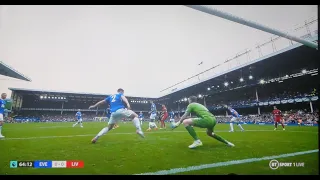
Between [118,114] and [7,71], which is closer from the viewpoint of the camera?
[7,71]

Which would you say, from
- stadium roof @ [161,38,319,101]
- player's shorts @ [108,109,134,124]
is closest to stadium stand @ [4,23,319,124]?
stadium roof @ [161,38,319,101]

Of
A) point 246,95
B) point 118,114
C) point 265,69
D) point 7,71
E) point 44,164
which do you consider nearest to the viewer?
point 44,164

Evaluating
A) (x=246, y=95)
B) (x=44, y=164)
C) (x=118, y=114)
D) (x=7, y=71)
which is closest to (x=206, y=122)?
(x=118, y=114)

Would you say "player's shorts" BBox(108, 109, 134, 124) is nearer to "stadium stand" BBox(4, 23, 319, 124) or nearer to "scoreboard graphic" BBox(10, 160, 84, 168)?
"scoreboard graphic" BBox(10, 160, 84, 168)

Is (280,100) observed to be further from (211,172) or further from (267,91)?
(211,172)

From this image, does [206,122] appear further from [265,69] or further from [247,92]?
[247,92]

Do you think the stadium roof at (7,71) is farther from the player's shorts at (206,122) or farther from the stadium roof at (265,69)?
the stadium roof at (265,69)

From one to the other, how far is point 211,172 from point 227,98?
3856 centimetres

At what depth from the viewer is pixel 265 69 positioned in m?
29.2

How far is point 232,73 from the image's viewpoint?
3534cm

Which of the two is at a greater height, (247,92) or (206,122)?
(247,92)

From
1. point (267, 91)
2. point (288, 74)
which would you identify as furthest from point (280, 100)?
point (288, 74)

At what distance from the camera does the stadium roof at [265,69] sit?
22.5 meters

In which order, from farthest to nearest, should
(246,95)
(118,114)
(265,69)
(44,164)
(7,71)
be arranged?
(246,95), (265,69), (118,114), (7,71), (44,164)
